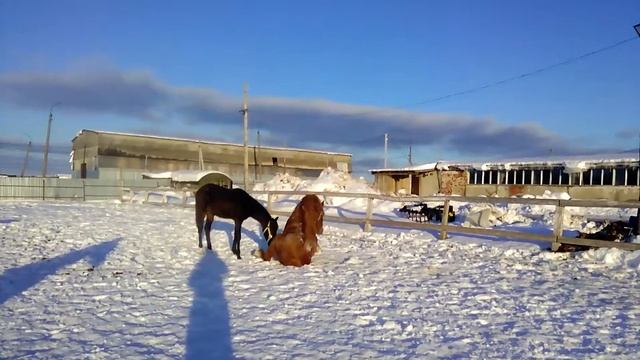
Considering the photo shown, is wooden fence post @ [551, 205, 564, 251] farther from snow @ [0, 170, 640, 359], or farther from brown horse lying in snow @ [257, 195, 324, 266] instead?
brown horse lying in snow @ [257, 195, 324, 266]

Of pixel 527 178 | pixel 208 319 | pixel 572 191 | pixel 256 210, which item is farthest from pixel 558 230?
pixel 527 178

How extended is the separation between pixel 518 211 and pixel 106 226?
60.1 feet

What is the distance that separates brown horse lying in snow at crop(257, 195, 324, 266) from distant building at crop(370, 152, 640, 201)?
90.4ft

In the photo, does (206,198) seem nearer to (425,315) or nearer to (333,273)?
(333,273)

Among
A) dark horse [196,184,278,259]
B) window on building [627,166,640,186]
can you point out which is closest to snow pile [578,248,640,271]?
dark horse [196,184,278,259]

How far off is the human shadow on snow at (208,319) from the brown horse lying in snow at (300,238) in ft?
3.68

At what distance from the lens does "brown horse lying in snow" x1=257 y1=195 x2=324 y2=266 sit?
9.26m

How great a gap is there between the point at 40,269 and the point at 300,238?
177 inches

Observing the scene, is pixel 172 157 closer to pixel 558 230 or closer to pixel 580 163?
pixel 580 163

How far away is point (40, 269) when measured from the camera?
8.26 metres

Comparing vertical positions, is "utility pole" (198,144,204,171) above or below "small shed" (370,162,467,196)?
above

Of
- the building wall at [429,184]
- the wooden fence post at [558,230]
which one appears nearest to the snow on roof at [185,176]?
the building wall at [429,184]

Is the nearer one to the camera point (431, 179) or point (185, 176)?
point (431, 179)

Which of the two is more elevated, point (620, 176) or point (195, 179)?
point (620, 176)
